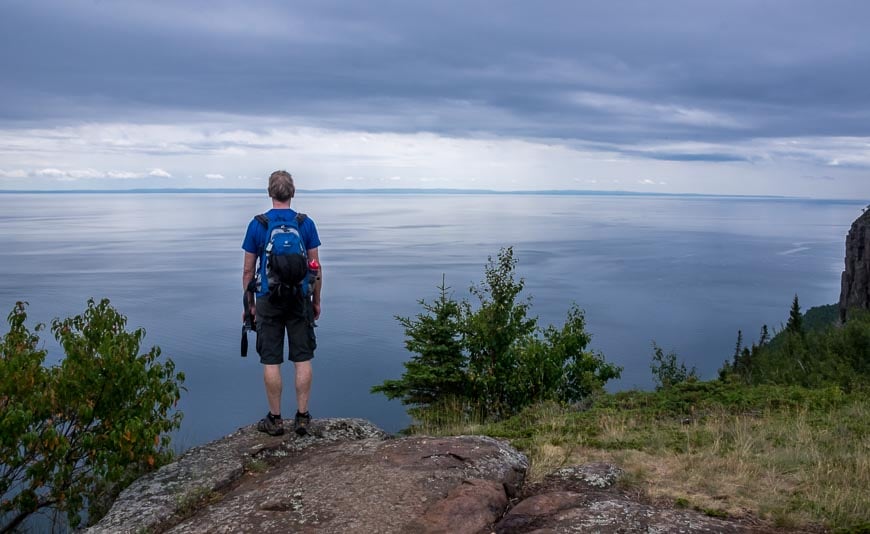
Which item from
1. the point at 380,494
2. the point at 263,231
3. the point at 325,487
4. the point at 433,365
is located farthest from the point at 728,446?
the point at 433,365

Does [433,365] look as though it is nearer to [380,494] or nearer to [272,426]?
[272,426]

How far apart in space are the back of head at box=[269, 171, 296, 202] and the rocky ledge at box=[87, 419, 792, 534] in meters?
2.43

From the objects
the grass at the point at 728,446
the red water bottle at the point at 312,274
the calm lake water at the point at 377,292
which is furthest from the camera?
the calm lake water at the point at 377,292

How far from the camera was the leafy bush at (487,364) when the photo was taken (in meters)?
16.9

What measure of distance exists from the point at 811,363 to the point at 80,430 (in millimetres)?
18797

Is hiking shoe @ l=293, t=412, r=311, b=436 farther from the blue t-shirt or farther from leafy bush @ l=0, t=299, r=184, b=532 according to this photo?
Result: the blue t-shirt

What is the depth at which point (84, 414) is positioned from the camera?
6.61 meters

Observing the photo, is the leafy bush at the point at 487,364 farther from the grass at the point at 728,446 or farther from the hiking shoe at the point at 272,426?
the hiking shoe at the point at 272,426

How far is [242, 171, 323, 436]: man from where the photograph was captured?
667 centimetres

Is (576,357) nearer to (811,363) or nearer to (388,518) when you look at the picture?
(811,363)

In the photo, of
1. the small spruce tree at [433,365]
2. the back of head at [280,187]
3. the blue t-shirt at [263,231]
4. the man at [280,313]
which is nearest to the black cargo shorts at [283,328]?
the man at [280,313]

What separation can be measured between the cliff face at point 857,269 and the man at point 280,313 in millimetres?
76119

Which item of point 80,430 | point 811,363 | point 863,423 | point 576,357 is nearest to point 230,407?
point 576,357

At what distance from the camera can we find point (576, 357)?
2005 centimetres
